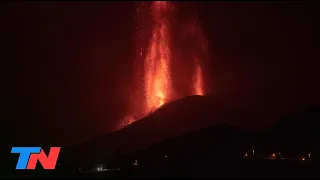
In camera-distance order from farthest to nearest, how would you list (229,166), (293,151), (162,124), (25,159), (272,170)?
(162,124), (293,151), (229,166), (272,170), (25,159)

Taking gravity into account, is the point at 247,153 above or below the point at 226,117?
below

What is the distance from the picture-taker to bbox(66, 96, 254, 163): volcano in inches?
2176

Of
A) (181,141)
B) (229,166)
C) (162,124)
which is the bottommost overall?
(229,166)

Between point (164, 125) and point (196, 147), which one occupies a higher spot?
point (164, 125)

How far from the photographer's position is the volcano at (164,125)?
181 feet

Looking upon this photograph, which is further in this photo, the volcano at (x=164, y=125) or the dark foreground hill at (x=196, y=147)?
the volcano at (x=164, y=125)

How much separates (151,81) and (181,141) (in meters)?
14.6

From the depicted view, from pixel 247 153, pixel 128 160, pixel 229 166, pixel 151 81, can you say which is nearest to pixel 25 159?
pixel 229 166

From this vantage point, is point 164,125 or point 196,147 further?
point 164,125

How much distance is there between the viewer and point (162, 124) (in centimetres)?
5850

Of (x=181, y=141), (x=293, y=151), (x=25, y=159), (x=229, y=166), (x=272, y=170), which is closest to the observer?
(x=25, y=159)

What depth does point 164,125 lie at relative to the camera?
58344mm

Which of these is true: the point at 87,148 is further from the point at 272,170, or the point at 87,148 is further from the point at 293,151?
the point at 272,170

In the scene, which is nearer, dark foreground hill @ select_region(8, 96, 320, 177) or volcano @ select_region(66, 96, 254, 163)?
dark foreground hill @ select_region(8, 96, 320, 177)
